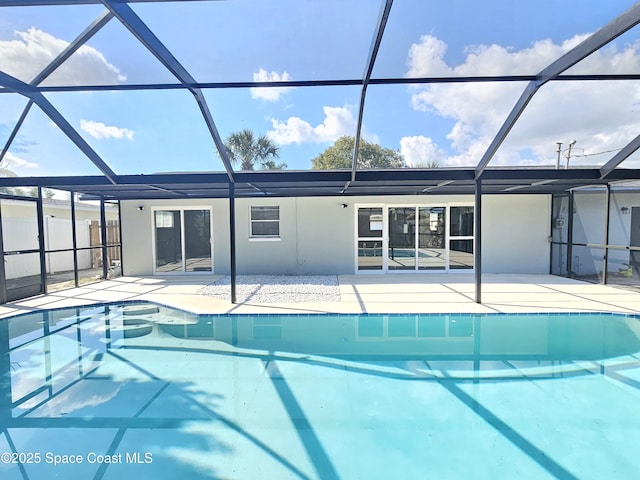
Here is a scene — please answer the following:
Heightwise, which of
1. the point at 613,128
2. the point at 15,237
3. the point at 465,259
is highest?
the point at 613,128

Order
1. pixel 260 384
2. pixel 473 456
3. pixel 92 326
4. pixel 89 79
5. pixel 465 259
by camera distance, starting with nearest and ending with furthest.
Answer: pixel 473 456 → pixel 260 384 → pixel 89 79 → pixel 92 326 → pixel 465 259

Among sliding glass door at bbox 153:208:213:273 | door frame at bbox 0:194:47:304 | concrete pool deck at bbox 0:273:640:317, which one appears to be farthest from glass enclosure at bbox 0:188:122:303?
sliding glass door at bbox 153:208:213:273

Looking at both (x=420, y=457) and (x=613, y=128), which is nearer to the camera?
(x=420, y=457)

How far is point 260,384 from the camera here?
13.2 ft

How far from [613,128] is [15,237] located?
16580 mm

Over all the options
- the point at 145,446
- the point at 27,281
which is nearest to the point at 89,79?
the point at 145,446

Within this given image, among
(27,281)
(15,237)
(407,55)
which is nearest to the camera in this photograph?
(407,55)

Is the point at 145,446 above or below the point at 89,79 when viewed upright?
below

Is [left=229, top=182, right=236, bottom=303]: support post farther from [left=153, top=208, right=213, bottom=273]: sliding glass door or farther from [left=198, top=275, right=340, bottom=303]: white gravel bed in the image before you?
[left=153, top=208, right=213, bottom=273]: sliding glass door

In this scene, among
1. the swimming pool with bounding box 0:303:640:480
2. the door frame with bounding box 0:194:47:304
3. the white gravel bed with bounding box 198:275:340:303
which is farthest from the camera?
the white gravel bed with bounding box 198:275:340:303

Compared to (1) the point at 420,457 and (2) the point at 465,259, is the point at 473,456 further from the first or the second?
(2) the point at 465,259

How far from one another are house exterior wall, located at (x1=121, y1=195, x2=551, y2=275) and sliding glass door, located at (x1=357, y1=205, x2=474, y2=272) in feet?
1.03

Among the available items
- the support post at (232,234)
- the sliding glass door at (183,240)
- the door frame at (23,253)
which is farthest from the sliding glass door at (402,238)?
the door frame at (23,253)

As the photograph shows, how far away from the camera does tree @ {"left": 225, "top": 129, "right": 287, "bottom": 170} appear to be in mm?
8805
